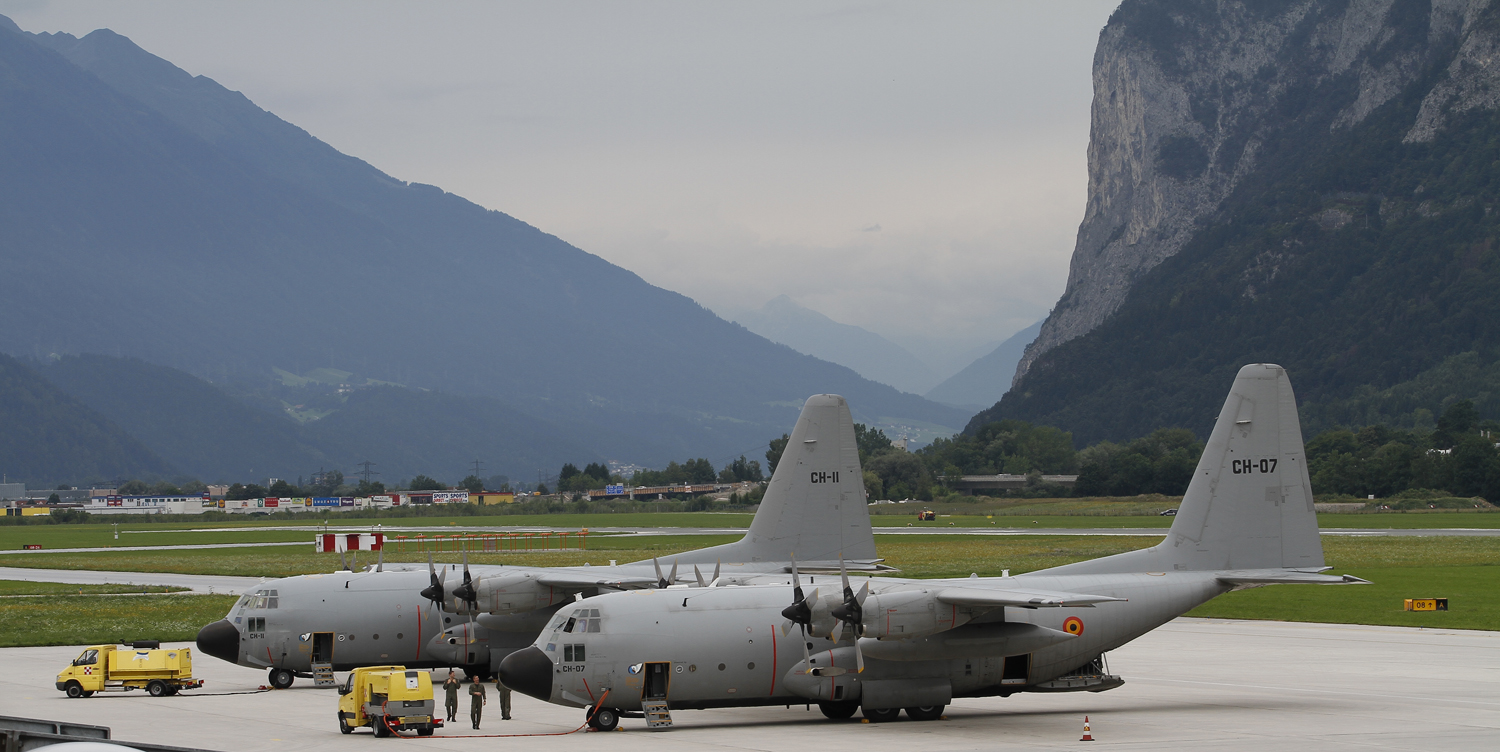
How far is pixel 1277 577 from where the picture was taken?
2777cm

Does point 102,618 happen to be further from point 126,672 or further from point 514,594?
point 514,594

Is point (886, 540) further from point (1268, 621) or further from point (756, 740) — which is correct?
point (756, 740)

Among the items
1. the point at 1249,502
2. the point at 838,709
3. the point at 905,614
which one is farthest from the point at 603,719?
the point at 1249,502

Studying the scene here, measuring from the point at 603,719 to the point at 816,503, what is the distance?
9522 millimetres

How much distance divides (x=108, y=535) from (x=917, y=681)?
123 metres

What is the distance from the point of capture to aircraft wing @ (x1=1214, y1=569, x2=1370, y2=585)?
2738cm

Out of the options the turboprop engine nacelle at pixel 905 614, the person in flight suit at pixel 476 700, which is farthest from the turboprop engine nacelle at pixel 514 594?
the turboprop engine nacelle at pixel 905 614

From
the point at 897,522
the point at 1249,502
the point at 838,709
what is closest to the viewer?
the point at 838,709

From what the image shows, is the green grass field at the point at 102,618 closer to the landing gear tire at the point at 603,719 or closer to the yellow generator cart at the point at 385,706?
the yellow generator cart at the point at 385,706

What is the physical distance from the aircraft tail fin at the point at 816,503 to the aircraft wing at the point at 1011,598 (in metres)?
8.22

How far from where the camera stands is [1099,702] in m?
29.6

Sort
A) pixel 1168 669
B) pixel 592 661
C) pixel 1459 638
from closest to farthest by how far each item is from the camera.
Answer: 1. pixel 592 661
2. pixel 1168 669
3. pixel 1459 638

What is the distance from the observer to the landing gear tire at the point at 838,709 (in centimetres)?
2659

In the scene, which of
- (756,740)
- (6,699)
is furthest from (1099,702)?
(6,699)
